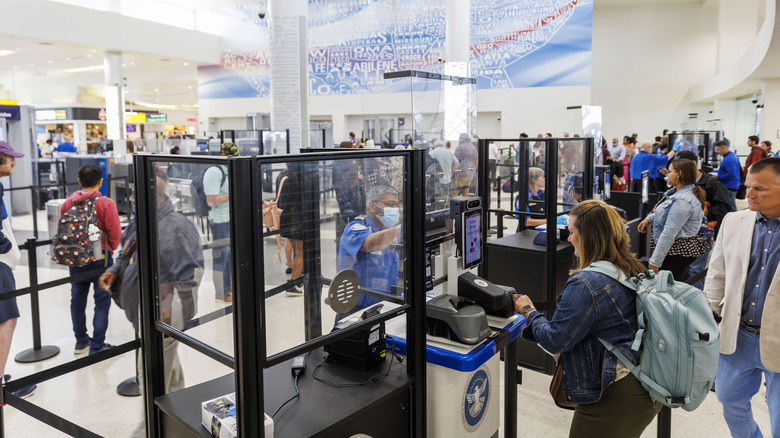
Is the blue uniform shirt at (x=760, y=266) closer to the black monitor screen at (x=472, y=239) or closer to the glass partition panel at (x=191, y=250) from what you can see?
the black monitor screen at (x=472, y=239)

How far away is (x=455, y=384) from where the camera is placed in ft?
8.10

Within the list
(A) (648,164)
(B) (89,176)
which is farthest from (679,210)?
(A) (648,164)

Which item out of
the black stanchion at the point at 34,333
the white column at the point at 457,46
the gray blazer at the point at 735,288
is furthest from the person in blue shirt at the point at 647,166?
the black stanchion at the point at 34,333

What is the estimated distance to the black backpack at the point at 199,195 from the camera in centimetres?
192

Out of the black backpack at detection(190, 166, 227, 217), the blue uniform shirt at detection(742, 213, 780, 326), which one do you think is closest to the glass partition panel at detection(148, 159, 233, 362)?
the black backpack at detection(190, 166, 227, 217)

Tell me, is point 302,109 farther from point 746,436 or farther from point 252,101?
point 252,101

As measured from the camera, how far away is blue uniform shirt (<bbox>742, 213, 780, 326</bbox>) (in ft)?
8.07

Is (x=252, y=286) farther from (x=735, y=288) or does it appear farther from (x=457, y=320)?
(x=735, y=288)

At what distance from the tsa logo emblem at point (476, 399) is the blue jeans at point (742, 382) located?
1096 mm

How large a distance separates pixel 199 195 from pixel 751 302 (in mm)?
2374

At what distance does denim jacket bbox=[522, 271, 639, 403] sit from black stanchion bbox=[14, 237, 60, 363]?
3.83 meters

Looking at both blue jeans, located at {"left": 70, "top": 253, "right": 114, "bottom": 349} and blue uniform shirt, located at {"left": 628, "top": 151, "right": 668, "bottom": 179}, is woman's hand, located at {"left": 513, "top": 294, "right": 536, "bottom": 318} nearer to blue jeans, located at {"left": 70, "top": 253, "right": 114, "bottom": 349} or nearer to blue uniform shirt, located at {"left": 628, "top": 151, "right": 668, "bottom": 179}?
blue jeans, located at {"left": 70, "top": 253, "right": 114, "bottom": 349}

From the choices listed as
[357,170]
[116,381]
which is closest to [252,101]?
[116,381]

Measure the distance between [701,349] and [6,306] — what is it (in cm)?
391
